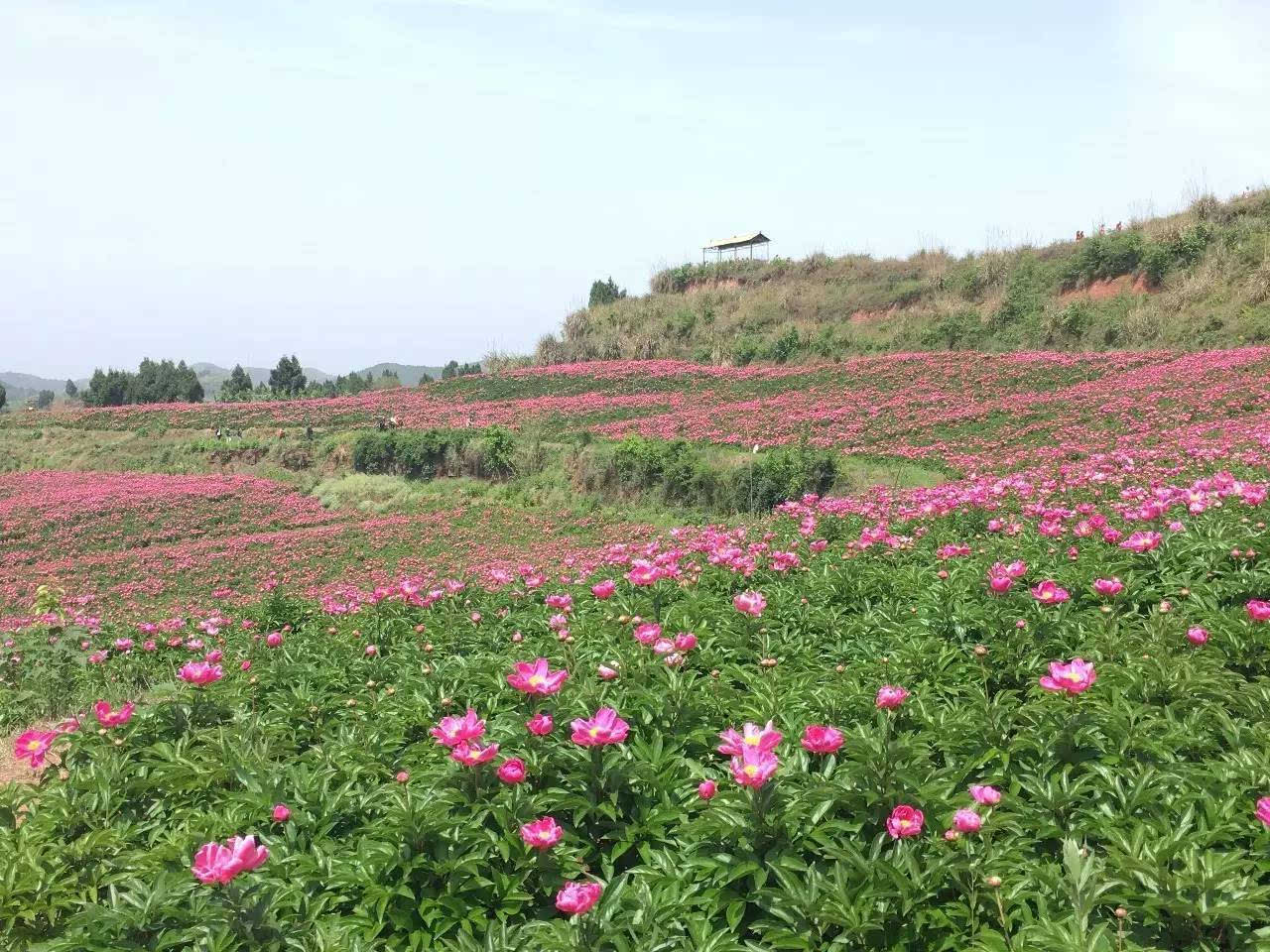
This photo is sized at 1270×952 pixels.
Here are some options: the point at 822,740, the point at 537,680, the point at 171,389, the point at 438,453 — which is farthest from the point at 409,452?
the point at 171,389

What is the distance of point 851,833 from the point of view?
2164 millimetres

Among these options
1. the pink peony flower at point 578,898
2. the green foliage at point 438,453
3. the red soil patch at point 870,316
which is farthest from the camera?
the red soil patch at point 870,316

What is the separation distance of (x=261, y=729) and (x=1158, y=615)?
349cm

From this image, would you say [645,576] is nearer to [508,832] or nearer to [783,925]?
[508,832]

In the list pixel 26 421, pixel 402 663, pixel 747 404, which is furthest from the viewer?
pixel 26 421

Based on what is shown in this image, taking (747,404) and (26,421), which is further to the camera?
(26,421)

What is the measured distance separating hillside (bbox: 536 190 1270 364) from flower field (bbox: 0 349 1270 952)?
19.7 meters

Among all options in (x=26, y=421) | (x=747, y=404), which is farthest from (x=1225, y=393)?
(x=26, y=421)

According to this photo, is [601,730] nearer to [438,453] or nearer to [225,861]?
[225,861]

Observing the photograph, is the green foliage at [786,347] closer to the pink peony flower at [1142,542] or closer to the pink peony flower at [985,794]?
the pink peony flower at [1142,542]

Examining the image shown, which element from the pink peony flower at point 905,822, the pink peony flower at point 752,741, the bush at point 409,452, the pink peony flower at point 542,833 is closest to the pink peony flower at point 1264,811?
the pink peony flower at point 905,822

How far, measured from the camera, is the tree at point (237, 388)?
155ft

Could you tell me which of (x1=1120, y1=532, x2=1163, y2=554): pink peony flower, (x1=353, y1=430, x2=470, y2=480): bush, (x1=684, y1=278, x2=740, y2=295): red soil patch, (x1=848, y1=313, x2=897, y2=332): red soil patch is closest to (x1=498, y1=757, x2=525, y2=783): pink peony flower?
(x1=1120, y1=532, x2=1163, y2=554): pink peony flower

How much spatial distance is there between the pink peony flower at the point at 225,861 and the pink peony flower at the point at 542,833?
23.7 inches
